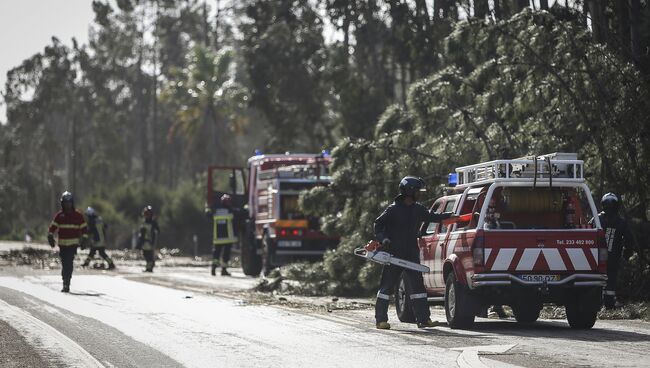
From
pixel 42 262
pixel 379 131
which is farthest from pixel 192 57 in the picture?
pixel 379 131

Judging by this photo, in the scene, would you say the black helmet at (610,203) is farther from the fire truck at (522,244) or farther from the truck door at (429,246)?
the truck door at (429,246)

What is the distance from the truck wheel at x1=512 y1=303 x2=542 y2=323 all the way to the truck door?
118 centimetres

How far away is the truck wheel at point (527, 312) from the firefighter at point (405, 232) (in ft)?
4.79

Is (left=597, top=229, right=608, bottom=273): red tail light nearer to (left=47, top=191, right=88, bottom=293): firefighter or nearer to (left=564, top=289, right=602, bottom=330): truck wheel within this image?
(left=564, top=289, right=602, bottom=330): truck wheel

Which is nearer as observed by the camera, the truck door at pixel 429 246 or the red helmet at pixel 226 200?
the truck door at pixel 429 246

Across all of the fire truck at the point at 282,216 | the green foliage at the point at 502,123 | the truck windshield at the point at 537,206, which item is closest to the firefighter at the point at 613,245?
the truck windshield at the point at 537,206

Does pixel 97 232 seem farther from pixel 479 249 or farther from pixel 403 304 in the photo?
pixel 479 249

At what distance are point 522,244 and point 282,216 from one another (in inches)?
662

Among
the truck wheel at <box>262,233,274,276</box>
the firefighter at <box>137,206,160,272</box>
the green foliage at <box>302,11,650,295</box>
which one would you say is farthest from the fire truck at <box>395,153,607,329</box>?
the firefighter at <box>137,206,160,272</box>

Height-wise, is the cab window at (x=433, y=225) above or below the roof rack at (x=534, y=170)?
below

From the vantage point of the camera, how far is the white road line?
1267 centimetres

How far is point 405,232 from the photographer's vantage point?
634 inches

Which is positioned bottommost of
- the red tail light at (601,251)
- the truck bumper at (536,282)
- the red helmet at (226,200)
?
the truck bumper at (536,282)

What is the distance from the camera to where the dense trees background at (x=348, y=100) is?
71.8 ft
